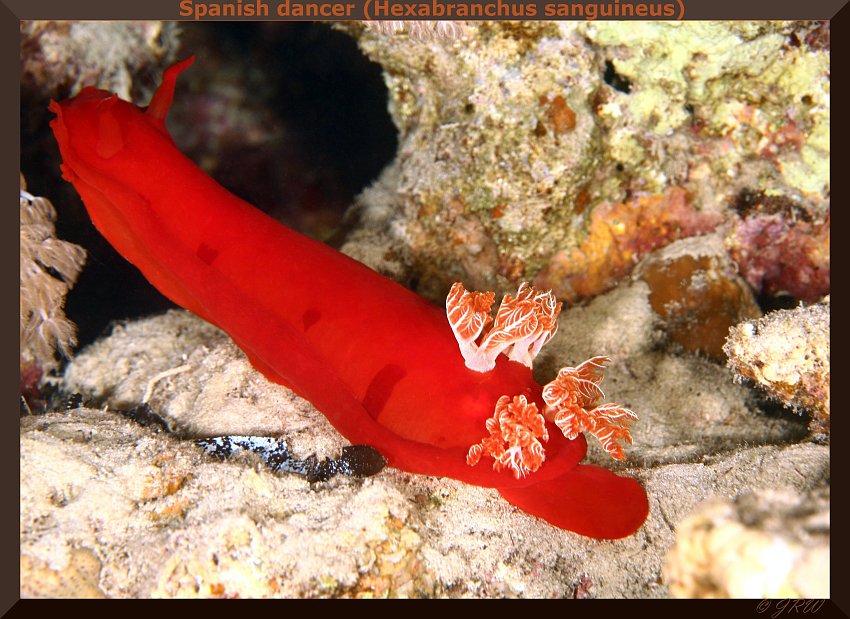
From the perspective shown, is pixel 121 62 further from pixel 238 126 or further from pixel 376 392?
pixel 376 392

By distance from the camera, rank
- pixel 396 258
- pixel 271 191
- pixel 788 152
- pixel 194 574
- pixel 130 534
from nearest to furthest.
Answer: pixel 194 574 → pixel 130 534 → pixel 788 152 → pixel 396 258 → pixel 271 191

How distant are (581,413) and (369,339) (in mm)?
1087

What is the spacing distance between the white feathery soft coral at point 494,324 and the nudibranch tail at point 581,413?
263 millimetres

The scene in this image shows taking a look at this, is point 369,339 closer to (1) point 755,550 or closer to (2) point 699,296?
(1) point 755,550

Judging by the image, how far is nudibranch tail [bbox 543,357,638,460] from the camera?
2576 mm

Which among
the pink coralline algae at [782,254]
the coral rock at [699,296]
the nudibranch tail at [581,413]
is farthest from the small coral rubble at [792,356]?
the pink coralline algae at [782,254]

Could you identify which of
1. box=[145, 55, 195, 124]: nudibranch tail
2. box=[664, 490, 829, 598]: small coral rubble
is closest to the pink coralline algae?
box=[664, 490, 829, 598]: small coral rubble

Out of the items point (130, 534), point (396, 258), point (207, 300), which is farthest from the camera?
point (396, 258)

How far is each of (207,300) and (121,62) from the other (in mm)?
2251

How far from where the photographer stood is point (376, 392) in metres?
2.79

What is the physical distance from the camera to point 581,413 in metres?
2.56

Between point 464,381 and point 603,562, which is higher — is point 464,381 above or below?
above

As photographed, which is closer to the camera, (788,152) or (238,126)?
(788,152)
